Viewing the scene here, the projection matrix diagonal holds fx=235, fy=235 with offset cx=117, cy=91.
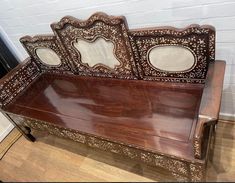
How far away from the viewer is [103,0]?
4.62 ft

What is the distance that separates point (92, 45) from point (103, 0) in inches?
12.5

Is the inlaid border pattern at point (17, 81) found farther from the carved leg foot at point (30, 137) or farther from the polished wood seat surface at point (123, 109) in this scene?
the carved leg foot at point (30, 137)

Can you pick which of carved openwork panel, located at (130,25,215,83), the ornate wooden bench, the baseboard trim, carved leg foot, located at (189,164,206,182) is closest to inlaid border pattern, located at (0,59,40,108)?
the ornate wooden bench

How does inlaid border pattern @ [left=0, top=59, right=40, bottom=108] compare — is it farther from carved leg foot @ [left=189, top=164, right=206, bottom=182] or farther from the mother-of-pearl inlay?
carved leg foot @ [left=189, top=164, right=206, bottom=182]

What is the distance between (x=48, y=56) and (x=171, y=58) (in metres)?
1.06

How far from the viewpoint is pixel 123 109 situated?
4.88 ft

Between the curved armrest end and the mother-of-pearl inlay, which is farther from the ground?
the mother-of-pearl inlay

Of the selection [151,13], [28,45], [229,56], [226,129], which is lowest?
[226,129]

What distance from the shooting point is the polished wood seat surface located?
1256 millimetres

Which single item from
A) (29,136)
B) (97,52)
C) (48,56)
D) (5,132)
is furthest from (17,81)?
(97,52)

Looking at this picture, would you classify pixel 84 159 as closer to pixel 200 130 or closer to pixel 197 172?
pixel 197 172

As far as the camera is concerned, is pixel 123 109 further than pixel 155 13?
Yes

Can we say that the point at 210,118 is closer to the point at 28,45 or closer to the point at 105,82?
the point at 105,82

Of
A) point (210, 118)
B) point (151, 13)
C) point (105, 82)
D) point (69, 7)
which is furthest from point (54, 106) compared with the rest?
point (210, 118)
